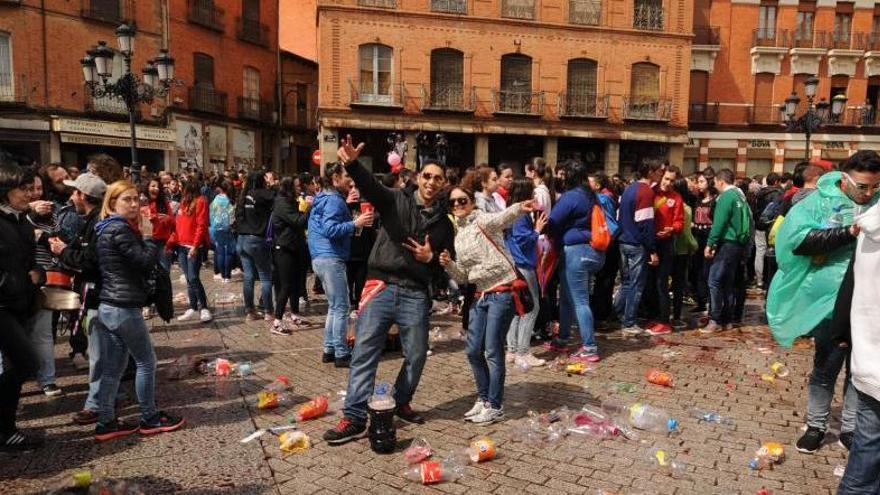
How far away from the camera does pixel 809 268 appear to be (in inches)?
165

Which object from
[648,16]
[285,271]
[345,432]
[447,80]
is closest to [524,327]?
[345,432]

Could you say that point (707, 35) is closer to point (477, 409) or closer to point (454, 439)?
point (477, 409)

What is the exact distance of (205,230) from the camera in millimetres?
8789

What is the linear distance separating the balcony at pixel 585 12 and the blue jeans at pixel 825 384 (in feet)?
77.8

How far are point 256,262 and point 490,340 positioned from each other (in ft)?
14.2

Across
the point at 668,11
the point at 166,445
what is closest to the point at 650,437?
the point at 166,445

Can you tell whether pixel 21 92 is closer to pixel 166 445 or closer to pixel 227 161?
pixel 227 161

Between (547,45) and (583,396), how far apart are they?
2254 cm

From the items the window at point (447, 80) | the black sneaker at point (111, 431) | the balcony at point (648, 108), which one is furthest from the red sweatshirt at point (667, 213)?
the balcony at point (648, 108)

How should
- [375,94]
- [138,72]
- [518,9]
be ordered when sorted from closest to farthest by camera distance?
[138,72], [375,94], [518,9]

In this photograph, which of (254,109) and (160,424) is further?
(254,109)

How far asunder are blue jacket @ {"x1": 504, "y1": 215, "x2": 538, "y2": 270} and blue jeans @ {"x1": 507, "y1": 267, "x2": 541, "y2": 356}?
0.28ft

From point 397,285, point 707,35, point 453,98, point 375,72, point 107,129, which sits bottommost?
point 397,285

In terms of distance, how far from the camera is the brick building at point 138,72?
809 inches
